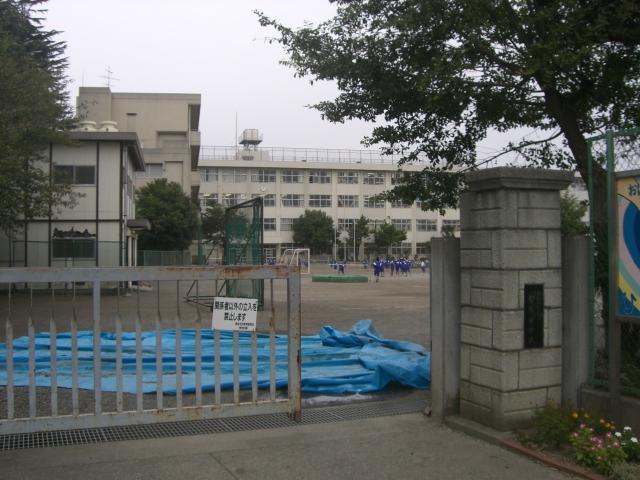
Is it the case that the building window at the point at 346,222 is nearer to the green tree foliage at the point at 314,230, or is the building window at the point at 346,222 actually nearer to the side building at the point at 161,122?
the green tree foliage at the point at 314,230

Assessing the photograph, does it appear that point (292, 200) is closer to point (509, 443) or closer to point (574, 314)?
point (574, 314)

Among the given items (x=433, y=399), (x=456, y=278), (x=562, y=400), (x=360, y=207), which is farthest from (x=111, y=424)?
(x=360, y=207)

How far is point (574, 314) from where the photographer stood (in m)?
5.54

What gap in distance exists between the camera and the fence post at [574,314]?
5.50 m

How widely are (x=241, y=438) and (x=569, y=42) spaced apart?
523cm

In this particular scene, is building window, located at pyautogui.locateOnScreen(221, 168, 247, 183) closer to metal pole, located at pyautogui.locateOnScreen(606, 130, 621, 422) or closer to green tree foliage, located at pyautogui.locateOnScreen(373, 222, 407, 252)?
green tree foliage, located at pyautogui.locateOnScreen(373, 222, 407, 252)

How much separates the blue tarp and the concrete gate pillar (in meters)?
1.70

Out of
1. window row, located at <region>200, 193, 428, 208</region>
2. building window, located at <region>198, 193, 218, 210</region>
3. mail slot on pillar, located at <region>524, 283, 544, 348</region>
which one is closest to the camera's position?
mail slot on pillar, located at <region>524, 283, 544, 348</region>

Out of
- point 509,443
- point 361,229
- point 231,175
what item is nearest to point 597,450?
point 509,443

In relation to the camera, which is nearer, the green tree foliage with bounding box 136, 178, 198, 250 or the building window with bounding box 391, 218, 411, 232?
the green tree foliage with bounding box 136, 178, 198, 250

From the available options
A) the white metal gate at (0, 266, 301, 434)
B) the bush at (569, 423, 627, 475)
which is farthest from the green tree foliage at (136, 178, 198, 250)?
the bush at (569, 423, 627, 475)

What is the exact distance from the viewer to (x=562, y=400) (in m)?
5.53

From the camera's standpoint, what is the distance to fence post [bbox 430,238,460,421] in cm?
579

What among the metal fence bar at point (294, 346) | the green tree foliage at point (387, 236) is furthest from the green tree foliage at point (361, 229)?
the metal fence bar at point (294, 346)
